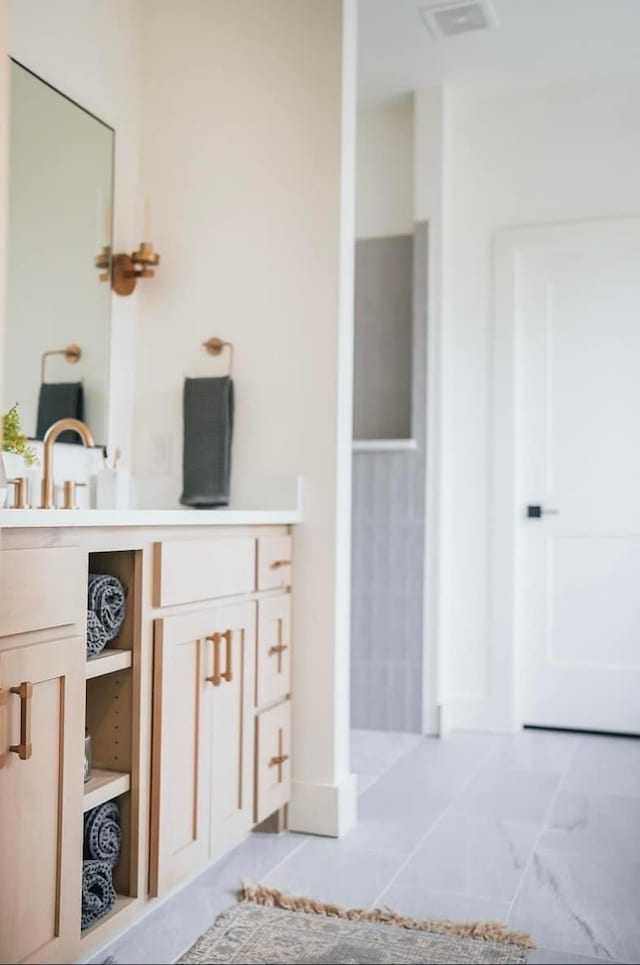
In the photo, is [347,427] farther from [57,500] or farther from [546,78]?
[546,78]

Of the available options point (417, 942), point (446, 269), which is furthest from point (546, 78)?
point (417, 942)

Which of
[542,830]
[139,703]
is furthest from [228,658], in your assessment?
[542,830]

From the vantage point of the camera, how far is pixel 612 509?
8.54ft

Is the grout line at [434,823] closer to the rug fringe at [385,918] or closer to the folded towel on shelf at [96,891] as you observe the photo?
the rug fringe at [385,918]

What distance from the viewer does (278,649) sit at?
92.9 inches

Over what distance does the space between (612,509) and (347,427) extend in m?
0.77

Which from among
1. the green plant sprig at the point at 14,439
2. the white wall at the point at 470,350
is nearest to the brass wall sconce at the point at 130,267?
the green plant sprig at the point at 14,439

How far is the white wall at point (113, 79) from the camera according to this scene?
2.27 metres

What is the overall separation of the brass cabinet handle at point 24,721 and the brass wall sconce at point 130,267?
141 centimetres

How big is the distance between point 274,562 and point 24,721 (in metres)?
1.01

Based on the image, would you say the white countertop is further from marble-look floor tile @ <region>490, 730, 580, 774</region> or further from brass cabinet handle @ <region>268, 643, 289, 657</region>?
marble-look floor tile @ <region>490, 730, 580, 774</region>

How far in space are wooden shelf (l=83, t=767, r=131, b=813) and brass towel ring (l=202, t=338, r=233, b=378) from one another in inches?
→ 45.7

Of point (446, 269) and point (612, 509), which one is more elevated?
point (446, 269)

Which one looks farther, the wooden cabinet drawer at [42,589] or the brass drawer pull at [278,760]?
the brass drawer pull at [278,760]
